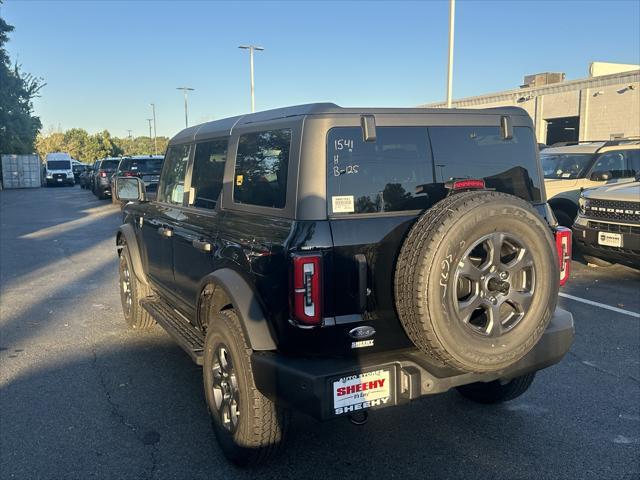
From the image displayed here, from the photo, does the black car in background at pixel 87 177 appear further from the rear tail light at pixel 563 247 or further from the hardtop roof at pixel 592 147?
the rear tail light at pixel 563 247

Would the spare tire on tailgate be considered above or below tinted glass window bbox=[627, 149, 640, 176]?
below

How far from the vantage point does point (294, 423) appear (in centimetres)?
378

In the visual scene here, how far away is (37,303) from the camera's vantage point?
23.0ft

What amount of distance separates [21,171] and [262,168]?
41601mm

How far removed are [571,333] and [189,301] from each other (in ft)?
8.31

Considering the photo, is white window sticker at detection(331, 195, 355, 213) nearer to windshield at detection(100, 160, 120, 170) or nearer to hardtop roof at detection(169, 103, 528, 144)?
hardtop roof at detection(169, 103, 528, 144)

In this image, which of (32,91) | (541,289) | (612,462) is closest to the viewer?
(541,289)

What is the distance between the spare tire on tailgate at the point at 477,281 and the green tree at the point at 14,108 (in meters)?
35.8

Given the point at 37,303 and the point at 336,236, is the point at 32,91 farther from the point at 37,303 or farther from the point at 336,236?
the point at 336,236

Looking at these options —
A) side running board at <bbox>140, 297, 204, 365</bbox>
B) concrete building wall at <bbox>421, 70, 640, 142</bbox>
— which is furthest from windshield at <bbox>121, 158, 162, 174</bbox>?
concrete building wall at <bbox>421, 70, 640, 142</bbox>

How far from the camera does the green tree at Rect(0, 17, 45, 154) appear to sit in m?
33.9

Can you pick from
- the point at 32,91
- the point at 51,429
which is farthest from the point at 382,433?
the point at 32,91

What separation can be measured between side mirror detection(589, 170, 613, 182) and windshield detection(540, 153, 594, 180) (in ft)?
0.72

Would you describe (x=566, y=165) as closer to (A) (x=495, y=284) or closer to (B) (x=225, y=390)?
A: (A) (x=495, y=284)
